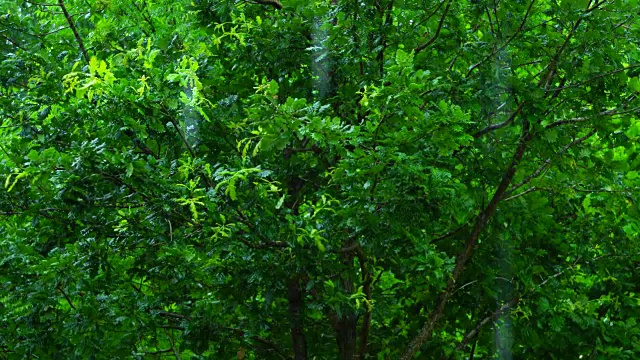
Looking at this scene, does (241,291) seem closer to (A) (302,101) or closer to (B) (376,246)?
(B) (376,246)

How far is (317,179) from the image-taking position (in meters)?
6.97

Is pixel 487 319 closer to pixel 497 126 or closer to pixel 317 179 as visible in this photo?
pixel 497 126

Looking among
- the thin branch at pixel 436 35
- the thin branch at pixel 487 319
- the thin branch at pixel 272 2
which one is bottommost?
the thin branch at pixel 487 319

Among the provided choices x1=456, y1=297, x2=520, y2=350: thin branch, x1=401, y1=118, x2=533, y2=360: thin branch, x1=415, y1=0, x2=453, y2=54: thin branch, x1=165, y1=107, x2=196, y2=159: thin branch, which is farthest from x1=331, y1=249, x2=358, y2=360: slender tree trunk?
x1=415, y1=0, x2=453, y2=54: thin branch

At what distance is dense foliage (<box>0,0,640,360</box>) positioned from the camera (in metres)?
5.27

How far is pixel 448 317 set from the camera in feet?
25.2

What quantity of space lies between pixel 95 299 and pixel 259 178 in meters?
1.65

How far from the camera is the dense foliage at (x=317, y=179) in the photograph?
5266 mm

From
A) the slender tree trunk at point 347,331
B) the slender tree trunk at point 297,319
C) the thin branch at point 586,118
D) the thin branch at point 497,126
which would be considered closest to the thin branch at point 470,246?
the thin branch at point 497,126

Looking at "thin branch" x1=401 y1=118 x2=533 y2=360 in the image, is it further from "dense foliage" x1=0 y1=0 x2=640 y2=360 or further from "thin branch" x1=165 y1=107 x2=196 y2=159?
"thin branch" x1=165 y1=107 x2=196 y2=159

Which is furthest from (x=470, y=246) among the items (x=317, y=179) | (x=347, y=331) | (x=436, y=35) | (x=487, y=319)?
(x=436, y=35)

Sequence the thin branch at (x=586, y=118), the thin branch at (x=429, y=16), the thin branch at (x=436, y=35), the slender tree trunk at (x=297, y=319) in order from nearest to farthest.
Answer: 1. the thin branch at (x=586, y=118)
2. the thin branch at (x=436, y=35)
3. the thin branch at (x=429, y=16)
4. the slender tree trunk at (x=297, y=319)

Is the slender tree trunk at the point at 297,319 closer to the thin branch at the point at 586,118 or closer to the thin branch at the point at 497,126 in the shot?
the thin branch at the point at 497,126

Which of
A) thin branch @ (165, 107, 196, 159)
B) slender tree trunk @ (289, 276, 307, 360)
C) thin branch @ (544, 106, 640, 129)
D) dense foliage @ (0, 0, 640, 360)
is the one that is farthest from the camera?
slender tree trunk @ (289, 276, 307, 360)
